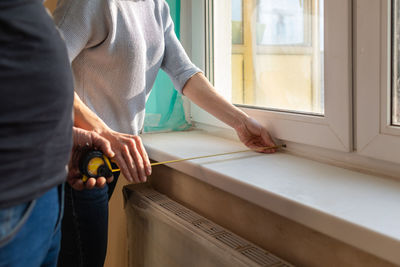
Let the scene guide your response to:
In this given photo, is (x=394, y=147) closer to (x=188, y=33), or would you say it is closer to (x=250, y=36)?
(x=250, y=36)

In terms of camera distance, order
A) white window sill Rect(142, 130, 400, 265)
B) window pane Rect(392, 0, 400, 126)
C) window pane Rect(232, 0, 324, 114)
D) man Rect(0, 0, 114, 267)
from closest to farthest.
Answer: man Rect(0, 0, 114, 267), white window sill Rect(142, 130, 400, 265), window pane Rect(392, 0, 400, 126), window pane Rect(232, 0, 324, 114)

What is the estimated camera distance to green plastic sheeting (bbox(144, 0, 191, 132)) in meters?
1.79

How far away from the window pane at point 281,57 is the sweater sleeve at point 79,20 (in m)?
0.53

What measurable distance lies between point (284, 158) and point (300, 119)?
122 millimetres

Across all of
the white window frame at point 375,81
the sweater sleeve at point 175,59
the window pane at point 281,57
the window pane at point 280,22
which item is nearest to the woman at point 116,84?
the sweater sleeve at point 175,59

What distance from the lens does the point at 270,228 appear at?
3.86 ft

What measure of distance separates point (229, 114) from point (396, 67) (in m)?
0.54

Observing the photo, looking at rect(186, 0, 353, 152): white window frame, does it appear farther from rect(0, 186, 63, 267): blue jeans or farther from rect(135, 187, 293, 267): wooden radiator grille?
rect(0, 186, 63, 267): blue jeans

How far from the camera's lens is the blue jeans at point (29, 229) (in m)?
0.64

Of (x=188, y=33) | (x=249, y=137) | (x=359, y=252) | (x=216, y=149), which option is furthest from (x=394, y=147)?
(x=188, y=33)

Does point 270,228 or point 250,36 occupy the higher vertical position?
point 250,36

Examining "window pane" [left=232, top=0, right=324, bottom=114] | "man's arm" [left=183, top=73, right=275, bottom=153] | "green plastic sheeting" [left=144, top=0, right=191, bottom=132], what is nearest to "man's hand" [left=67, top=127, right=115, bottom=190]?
"man's arm" [left=183, top=73, right=275, bottom=153]

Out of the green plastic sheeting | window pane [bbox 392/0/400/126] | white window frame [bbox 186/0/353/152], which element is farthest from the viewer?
the green plastic sheeting

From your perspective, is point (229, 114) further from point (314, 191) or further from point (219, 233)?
point (314, 191)
